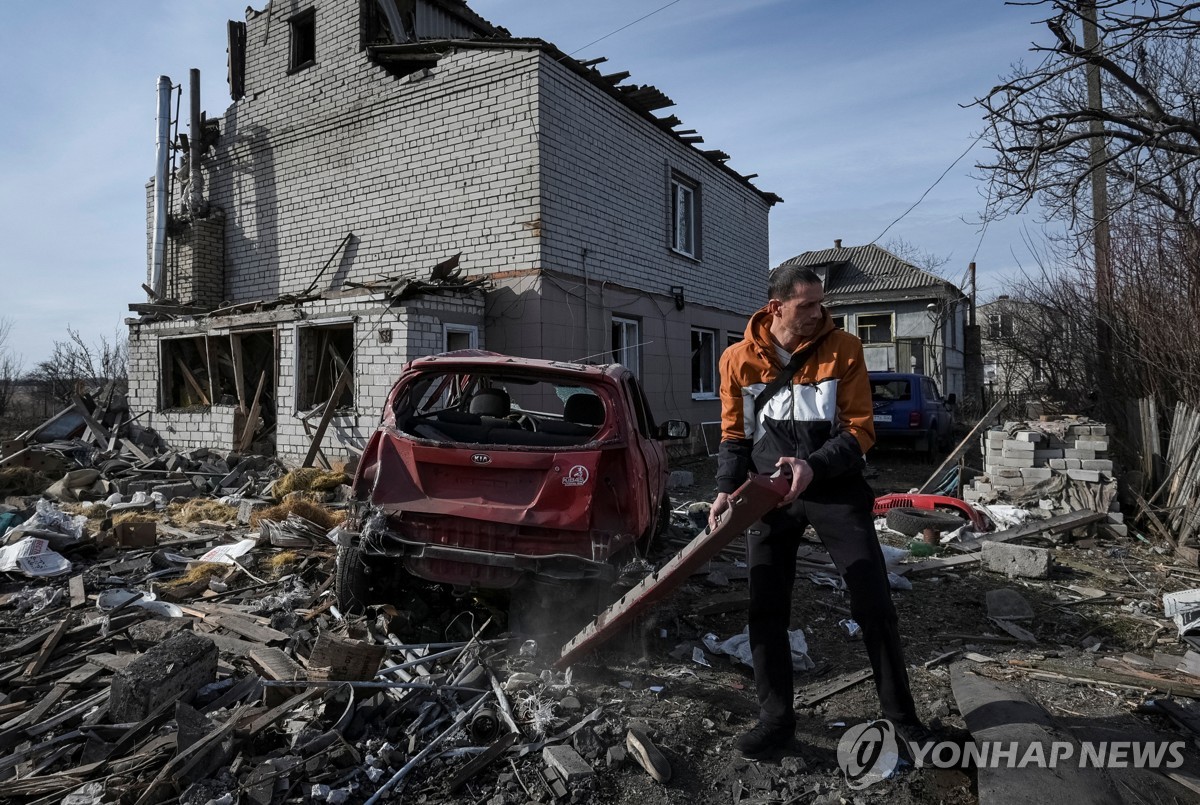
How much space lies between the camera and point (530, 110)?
30.2 feet

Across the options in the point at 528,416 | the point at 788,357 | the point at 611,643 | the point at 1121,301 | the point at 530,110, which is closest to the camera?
the point at 788,357

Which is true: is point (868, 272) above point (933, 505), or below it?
above

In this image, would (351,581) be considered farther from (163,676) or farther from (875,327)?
(875,327)

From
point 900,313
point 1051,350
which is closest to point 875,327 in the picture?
point 900,313

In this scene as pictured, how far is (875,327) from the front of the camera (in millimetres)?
28797

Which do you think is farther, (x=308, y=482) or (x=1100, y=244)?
(x=1100, y=244)

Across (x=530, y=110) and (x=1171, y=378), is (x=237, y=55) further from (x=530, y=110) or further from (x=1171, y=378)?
(x=1171, y=378)

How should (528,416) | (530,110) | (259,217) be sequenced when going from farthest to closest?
(259,217), (530,110), (528,416)

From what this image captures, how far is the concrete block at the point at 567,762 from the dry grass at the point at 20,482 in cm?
922

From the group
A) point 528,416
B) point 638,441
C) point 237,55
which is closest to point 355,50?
point 237,55

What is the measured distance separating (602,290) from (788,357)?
7.85 metres

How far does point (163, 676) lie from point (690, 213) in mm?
12570

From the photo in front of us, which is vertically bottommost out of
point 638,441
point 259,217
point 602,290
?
point 638,441

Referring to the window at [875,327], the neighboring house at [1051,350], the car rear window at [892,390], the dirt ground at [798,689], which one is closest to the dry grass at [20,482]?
the dirt ground at [798,689]
